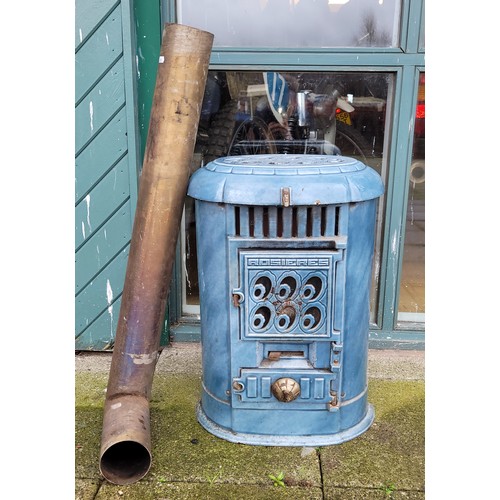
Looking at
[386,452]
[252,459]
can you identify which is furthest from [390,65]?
[252,459]

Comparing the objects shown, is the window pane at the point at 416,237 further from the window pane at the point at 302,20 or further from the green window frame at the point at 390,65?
the window pane at the point at 302,20

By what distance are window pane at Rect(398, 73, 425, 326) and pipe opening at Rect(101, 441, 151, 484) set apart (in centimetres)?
189

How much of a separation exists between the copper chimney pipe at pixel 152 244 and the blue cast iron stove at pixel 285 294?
157 millimetres

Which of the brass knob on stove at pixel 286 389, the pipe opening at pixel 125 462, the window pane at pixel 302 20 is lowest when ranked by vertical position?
the pipe opening at pixel 125 462

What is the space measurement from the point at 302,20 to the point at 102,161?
142 cm

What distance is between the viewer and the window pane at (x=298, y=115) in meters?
3.12

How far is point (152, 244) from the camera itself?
2.43 m

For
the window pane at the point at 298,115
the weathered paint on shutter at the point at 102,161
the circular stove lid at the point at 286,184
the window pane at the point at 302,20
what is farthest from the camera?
the window pane at the point at 298,115

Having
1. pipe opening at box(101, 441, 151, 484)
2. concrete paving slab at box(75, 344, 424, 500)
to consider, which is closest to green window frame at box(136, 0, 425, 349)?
concrete paving slab at box(75, 344, 424, 500)

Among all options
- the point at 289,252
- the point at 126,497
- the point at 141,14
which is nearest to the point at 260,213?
the point at 289,252

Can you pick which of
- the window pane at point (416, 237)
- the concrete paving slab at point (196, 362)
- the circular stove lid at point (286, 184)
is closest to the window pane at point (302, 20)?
the window pane at point (416, 237)

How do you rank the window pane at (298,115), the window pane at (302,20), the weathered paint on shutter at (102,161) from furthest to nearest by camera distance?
the window pane at (298,115)
the window pane at (302,20)
the weathered paint on shutter at (102,161)

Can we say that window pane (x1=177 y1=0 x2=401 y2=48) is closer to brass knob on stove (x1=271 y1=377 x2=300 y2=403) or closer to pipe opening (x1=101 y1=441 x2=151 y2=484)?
brass knob on stove (x1=271 y1=377 x2=300 y2=403)

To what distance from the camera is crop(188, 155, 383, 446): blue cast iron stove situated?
2.22m
